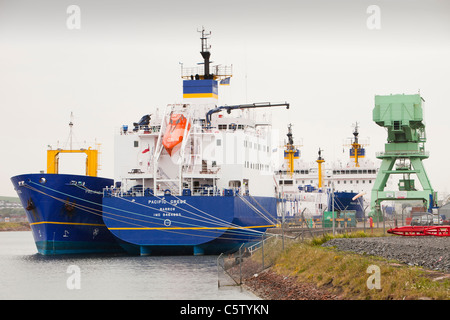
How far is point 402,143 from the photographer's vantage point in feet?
188

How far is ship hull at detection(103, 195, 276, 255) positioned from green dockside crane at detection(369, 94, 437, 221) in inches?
836

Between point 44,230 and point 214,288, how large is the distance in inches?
671

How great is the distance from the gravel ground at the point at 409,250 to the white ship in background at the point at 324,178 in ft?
131

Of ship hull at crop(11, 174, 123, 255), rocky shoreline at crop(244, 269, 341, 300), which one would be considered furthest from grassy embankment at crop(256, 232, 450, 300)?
ship hull at crop(11, 174, 123, 255)

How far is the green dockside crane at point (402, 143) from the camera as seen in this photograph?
180 feet

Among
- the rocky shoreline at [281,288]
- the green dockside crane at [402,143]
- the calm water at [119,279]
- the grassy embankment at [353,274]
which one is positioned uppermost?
the green dockside crane at [402,143]

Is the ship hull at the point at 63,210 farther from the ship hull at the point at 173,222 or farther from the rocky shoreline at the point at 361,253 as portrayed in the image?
the rocky shoreline at the point at 361,253

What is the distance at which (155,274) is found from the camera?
30.4 meters

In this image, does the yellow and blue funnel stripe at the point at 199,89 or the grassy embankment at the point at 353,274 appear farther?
the yellow and blue funnel stripe at the point at 199,89

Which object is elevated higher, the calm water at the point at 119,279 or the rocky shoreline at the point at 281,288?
the rocky shoreline at the point at 281,288

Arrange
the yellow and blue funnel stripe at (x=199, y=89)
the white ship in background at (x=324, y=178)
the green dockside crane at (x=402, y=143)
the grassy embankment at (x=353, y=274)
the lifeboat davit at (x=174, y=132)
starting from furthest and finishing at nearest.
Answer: the white ship in background at (x=324, y=178), the green dockside crane at (x=402, y=143), the yellow and blue funnel stripe at (x=199, y=89), the lifeboat davit at (x=174, y=132), the grassy embankment at (x=353, y=274)

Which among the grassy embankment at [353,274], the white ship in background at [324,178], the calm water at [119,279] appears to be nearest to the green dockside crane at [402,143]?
the white ship in background at [324,178]

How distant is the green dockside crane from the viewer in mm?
54719
